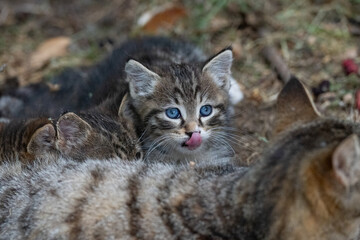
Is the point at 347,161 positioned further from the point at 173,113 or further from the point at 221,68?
the point at 221,68

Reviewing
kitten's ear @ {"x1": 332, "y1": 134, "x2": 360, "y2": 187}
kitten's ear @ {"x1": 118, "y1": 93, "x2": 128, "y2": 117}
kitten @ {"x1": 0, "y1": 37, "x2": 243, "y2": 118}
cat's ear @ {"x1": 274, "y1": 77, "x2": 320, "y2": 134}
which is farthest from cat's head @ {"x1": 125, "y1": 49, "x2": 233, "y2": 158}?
kitten's ear @ {"x1": 332, "y1": 134, "x2": 360, "y2": 187}

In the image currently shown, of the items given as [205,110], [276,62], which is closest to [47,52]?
[276,62]

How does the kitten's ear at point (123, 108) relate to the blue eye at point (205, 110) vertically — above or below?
above

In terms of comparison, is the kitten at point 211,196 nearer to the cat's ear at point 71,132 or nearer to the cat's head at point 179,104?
the cat's ear at point 71,132

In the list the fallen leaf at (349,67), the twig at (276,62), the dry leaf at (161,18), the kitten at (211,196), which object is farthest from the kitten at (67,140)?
the dry leaf at (161,18)

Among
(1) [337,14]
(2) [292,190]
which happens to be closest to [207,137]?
(2) [292,190]

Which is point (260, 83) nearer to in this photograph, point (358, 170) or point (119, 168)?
point (119, 168)
